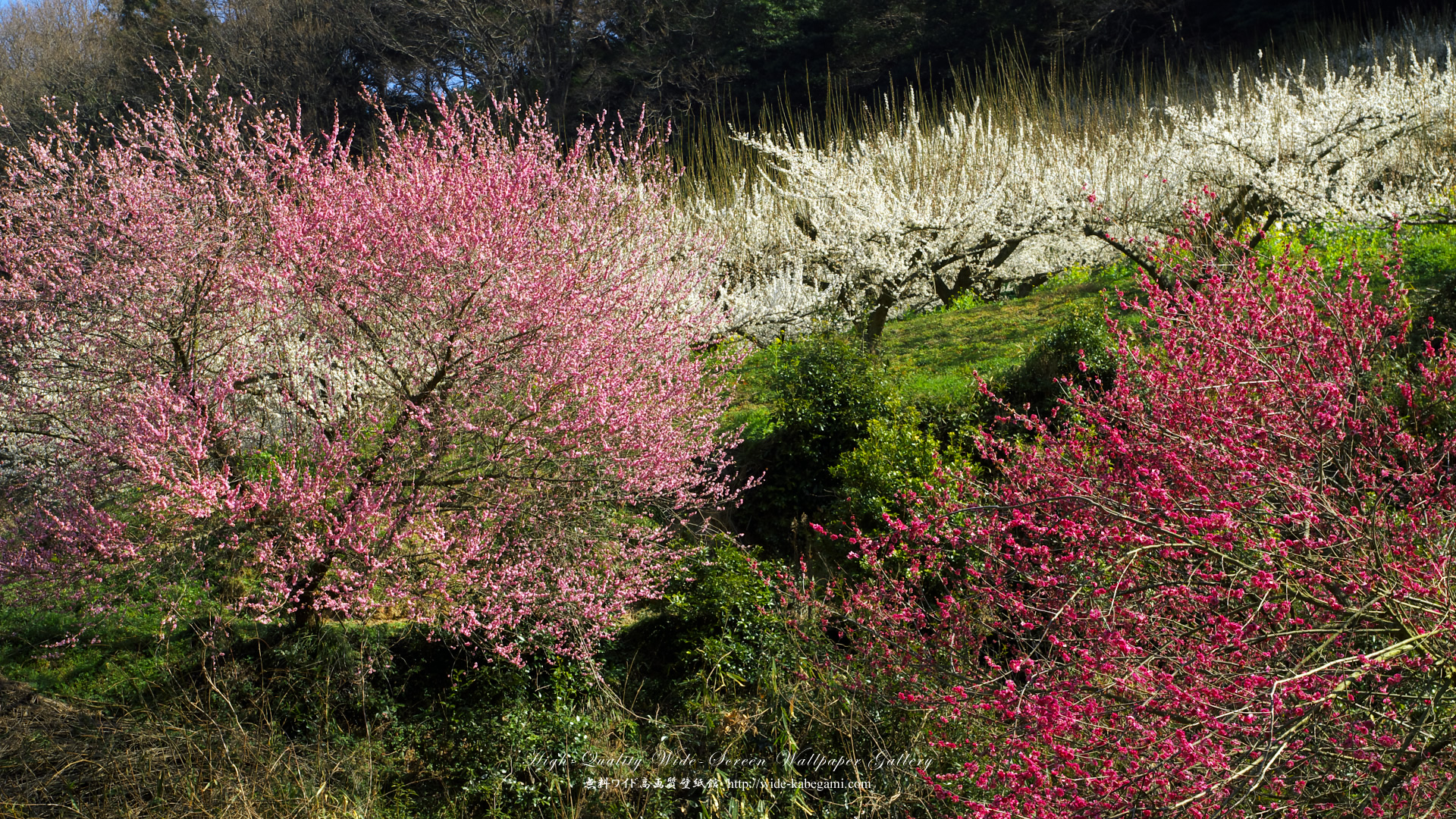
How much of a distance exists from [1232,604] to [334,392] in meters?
4.34

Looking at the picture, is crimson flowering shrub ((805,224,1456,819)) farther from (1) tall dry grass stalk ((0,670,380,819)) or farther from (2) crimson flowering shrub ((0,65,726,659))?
(1) tall dry grass stalk ((0,670,380,819))

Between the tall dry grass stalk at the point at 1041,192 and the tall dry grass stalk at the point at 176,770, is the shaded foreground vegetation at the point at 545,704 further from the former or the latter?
the tall dry grass stalk at the point at 1041,192

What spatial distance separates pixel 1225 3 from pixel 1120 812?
22.8 metres

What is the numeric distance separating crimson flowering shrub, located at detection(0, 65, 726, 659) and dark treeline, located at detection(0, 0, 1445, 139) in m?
17.1

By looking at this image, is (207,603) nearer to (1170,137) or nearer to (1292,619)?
(1292,619)

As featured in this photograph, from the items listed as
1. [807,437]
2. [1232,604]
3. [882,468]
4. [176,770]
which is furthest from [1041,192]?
[176,770]

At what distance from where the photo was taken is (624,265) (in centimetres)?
589

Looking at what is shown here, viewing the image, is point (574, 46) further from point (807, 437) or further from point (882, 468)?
point (882, 468)

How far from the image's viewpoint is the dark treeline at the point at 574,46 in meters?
21.1

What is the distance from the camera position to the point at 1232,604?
260 cm

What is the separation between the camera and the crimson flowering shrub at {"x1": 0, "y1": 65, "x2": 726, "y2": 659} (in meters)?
4.51

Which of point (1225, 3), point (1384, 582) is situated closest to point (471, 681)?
point (1384, 582)

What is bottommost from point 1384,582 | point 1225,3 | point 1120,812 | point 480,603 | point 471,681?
point 471,681

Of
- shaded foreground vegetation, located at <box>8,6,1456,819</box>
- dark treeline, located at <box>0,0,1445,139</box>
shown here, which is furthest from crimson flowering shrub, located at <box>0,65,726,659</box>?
dark treeline, located at <box>0,0,1445,139</box>
